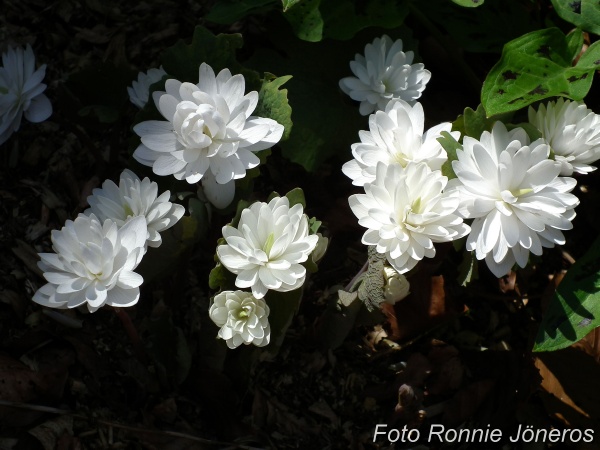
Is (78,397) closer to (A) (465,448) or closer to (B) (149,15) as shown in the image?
(A) (465,448)

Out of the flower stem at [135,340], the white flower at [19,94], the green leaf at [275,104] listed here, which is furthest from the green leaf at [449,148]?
the white flower at [19,94]

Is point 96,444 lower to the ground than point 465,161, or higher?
lower

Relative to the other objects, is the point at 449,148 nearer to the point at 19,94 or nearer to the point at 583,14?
the point at 583,14

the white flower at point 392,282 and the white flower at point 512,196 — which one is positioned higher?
the white flower at point 512,196

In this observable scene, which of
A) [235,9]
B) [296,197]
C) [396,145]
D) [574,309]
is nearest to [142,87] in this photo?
[235,9]

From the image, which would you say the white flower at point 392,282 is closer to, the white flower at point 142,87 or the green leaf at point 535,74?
the green leaf at point 535,74

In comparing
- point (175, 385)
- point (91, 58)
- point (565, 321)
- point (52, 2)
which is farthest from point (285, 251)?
point (52, 2)

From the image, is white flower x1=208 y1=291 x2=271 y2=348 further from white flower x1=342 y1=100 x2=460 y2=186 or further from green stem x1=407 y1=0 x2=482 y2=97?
green stem x1=407 y1=0 x2=482 y2=97
